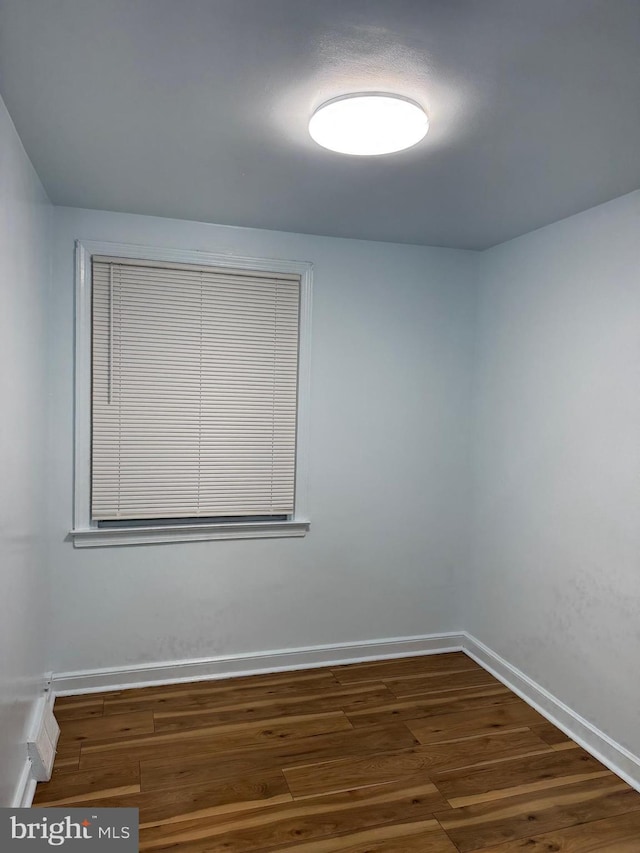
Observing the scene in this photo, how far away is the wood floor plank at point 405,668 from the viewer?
3.62 m

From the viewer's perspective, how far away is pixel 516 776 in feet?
8.91

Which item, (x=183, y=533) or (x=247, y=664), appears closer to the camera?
(x=183, y=533)

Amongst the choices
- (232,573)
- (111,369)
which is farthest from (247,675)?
(111,369)

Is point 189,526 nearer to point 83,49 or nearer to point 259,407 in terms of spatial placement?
point 259,407

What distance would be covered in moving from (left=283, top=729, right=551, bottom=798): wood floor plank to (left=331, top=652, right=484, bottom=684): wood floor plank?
700 mm

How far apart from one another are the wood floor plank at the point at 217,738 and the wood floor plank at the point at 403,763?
0.27 metres

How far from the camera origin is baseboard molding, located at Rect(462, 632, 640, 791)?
8.88ft

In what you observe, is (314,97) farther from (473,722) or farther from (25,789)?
(473,722)

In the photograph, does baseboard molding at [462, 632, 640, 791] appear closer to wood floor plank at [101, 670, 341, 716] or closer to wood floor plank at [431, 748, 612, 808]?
wood floor plank at [431, 748, 612, 808]

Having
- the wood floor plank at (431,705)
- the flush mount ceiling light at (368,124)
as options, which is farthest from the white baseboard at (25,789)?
the flush mount ceiling light at (368,124)

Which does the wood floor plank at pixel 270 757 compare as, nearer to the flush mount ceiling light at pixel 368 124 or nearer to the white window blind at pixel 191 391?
the white window blind at pixel 191 391

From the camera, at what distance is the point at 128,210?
3201mm

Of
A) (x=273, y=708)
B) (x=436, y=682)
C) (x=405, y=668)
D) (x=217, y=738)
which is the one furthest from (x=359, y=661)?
(x=217, y=738)

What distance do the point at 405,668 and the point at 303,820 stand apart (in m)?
1.47
